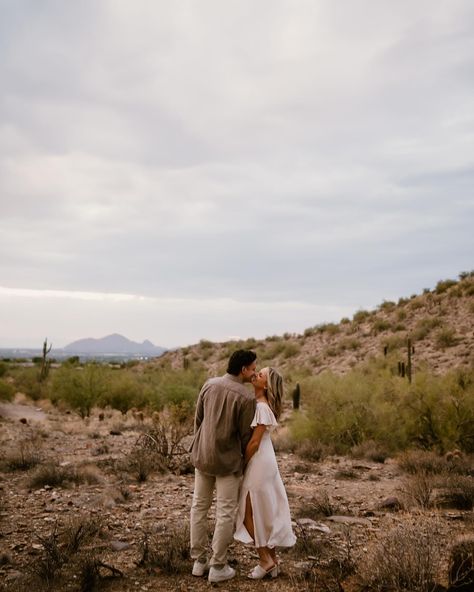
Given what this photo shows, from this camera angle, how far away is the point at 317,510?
8.70 meters

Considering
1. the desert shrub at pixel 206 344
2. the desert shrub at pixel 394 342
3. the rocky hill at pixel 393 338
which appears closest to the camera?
the rocky hill at pixel 393 338

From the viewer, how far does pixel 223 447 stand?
5.64m

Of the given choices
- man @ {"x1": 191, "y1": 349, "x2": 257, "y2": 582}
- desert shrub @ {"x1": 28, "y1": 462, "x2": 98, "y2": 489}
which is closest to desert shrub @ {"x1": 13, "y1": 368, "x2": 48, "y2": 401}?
desert shrub @ {"x1": 28, "y1": 462, "x2": 98, "y2": 489}

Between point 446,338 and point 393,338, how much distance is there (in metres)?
3.50

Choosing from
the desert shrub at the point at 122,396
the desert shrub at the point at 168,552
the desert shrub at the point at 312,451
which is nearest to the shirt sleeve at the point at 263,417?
the desert shrub at the point at 168,552

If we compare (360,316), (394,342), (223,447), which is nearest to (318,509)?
(223,447)

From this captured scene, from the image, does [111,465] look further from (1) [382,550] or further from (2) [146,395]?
(2) [146,395]

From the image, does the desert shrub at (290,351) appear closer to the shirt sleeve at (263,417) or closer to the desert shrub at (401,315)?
the desert shrub at (401,315)

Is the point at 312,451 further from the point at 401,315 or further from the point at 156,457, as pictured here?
the point at 401,315

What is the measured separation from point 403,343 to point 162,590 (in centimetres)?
2730

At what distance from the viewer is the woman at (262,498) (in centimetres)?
570

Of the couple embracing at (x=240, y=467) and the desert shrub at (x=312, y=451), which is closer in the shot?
the couple embracing at (x=240, y=467)

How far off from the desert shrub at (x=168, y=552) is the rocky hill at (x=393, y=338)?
20430mm

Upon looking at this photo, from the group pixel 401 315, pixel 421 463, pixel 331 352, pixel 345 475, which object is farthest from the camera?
pixel 401 315
